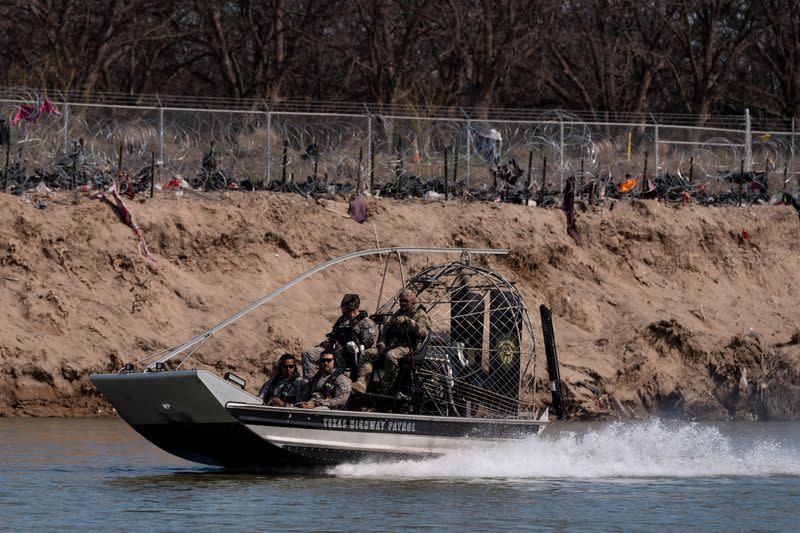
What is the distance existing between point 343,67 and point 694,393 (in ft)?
79.6

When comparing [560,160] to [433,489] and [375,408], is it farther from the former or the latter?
[433,489]

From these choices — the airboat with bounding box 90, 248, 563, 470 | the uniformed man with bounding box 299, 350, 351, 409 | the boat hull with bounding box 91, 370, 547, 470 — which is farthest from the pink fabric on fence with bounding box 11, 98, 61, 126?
the uniformed man with bounding box 299, 350, 351, 409

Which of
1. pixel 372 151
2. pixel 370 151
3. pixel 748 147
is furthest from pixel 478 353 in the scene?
pixel 748 147

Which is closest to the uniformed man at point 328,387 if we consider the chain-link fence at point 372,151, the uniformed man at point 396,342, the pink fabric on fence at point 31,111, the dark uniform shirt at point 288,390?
the dark uniform shirt at point 288,390

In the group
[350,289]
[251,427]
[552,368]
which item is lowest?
[251,427]

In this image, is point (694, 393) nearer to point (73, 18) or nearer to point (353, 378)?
point (353, 378)

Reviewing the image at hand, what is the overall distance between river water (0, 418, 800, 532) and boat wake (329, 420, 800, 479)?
21 mm

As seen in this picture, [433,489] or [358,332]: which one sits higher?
[358,332]

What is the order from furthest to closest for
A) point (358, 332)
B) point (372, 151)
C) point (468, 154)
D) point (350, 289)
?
1. point (468, 154)
2. point (372, 151)
3. point (350, 289)
4. point (358, 332)

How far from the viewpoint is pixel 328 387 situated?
2000cm

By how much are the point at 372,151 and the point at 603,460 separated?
14.0 m

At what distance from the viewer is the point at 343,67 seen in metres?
52.5

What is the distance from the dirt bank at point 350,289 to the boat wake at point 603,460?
6489 mm

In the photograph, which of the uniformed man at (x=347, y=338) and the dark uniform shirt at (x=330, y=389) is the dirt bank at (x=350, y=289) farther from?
the dark uniform shirt at (x=330, y=389)
